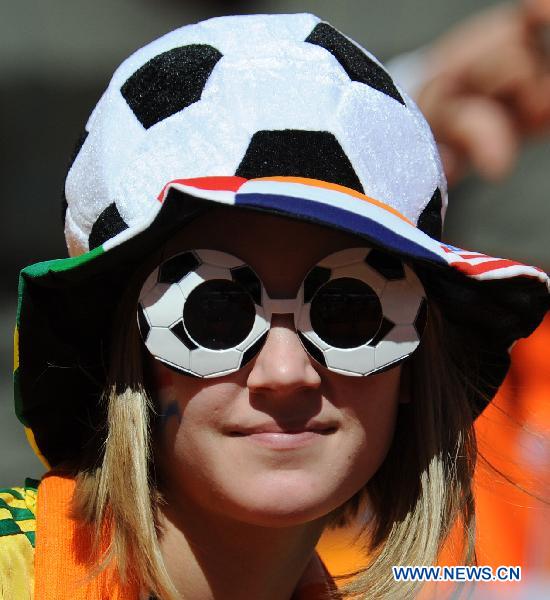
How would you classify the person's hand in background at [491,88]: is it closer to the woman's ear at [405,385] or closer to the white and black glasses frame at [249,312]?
the woman's ear at [405,385]

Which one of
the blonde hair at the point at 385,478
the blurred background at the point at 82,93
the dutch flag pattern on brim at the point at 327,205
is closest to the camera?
the dutch flag pattern on brim at the point at 327,205

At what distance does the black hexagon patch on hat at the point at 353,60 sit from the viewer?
5.03ft

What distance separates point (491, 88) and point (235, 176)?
2065 millimetres

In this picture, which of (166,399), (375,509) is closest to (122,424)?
(166,399)

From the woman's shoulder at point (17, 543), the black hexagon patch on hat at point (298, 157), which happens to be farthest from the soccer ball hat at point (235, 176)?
the woman's shoulder at point (17, 543)

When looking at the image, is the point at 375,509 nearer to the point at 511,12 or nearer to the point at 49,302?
the point at 49,302

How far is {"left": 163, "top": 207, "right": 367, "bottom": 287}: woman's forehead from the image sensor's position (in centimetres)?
141

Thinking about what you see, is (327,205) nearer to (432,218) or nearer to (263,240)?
(263,240)

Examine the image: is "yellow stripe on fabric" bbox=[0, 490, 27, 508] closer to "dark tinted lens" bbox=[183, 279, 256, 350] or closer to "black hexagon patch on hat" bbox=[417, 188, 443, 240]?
"dark tinted lens" bbox=[183, 279, 256, 350]

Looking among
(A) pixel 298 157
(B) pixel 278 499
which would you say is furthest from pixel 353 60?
(B) pixel 278 499

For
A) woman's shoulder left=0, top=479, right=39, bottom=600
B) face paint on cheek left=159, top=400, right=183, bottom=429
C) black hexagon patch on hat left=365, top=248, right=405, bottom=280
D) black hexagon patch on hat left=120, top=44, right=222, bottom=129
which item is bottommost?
woman's shoulder left=0, top=479, right=39, bottom=600

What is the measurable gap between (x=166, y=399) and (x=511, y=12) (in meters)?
2.53

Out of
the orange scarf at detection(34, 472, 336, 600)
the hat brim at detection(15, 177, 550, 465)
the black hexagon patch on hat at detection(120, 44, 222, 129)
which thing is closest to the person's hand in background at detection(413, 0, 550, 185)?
the hat brim at detection(15, 177, 550, 465)

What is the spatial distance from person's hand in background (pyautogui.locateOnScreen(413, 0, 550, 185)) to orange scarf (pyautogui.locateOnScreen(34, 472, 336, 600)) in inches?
82.0
